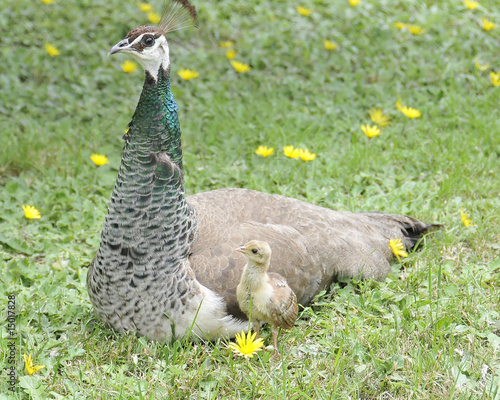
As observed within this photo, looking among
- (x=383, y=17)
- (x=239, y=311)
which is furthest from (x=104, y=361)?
(x=383, y=17)

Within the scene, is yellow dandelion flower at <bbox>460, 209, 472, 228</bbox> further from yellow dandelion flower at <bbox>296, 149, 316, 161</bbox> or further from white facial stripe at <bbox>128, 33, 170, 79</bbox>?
white facial stripe at <bbox>128, 33, 170, 79</bbox>

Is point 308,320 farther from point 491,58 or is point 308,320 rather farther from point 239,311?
point 491,58

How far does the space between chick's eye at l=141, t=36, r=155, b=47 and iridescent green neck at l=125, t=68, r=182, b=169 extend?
0.13 meters

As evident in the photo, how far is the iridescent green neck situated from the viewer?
2998 mm

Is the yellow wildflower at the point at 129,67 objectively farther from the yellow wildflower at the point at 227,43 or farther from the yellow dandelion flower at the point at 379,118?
the yellow dandelion flower at the point at 379,118

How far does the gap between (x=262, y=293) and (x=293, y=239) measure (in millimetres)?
543

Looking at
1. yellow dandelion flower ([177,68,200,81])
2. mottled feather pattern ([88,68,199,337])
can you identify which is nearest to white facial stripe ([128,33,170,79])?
mottled feather pattern ([88,68,199,337])


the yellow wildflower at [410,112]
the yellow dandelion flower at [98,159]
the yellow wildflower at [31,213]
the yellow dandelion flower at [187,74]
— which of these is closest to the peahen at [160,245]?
the yellow wildflower at [31,213]

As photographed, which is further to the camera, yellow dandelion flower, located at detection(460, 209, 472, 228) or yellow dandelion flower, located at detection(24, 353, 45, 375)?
yellow dandelion flower, located at detection(460, 209, 472, 228)

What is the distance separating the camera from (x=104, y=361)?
3094 mm

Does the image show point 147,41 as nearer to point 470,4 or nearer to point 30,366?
point 30,366

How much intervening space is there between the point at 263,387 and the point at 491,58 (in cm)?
483

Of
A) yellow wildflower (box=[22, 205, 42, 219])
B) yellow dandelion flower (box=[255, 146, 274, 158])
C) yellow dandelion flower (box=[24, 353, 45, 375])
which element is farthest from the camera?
yellow dandelion flower (box=[255, 146, 274, 158])

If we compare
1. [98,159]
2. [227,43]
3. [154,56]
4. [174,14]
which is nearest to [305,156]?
[98,159]
